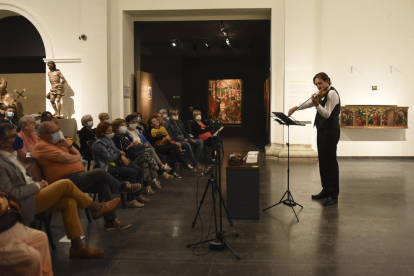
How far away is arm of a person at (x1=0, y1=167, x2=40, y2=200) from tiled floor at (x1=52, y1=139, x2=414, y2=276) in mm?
707

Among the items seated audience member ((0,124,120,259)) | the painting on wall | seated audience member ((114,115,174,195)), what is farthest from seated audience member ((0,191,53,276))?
the painting on wall

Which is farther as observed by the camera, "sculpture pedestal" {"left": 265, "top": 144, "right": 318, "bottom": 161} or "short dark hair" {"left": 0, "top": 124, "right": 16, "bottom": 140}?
"sculpture pedestal" {"left": 265, "top": 144, "right": 318, "bottom": 161}

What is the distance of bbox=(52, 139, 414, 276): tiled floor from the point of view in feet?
10.4

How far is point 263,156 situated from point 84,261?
24.6ft

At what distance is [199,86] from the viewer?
20797mm

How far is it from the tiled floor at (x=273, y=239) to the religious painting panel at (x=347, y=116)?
3855mm

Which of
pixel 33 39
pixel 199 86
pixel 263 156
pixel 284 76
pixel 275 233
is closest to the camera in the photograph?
pixel 275 233

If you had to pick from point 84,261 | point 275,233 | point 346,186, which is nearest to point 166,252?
point 84,261

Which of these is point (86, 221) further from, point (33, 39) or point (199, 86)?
point (199, 86)

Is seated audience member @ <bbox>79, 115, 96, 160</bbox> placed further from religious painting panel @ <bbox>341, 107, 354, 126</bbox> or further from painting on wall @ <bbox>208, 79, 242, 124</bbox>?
painting on wall @ <bbox>208, 79, 242, 124</bbox>

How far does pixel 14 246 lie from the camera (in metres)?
2.31

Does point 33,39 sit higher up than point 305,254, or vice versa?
point 33,39

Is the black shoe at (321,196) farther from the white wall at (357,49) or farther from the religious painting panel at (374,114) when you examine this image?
the religious painting panel at (374,114)

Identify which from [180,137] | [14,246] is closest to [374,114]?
[180,137]
